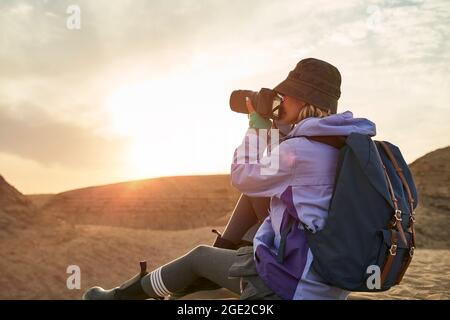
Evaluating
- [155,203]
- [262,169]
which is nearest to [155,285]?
[262,169]

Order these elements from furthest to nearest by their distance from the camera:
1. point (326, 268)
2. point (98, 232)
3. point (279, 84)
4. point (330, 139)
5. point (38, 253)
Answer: point (98, 232)
point (38, 253)
point (279, 84)
point (330, 139)
point (326, 268)

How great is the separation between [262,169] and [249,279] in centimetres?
53

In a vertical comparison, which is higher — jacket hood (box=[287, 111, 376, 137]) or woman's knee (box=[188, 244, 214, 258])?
jacket hood (box=[287, 111, 376, 137])

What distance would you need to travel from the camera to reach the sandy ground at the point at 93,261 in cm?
655

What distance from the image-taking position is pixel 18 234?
815 centimetres

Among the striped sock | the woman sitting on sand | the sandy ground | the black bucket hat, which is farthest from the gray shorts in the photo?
the sandy ground

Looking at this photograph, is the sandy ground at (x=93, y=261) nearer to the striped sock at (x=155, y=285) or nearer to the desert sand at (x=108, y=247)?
the desert sand at (x=108, y=247)

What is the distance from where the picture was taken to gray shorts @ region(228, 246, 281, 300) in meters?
2.39

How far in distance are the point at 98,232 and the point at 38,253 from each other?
189 centimetres

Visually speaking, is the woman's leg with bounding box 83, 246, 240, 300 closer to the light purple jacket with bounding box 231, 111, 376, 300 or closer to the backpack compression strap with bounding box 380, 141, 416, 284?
the light purple jacket with bounding box 231, 111, 376, 300

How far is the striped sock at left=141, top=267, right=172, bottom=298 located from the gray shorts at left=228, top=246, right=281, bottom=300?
475 millimetres

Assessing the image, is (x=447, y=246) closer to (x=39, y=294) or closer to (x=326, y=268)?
(x=39, y=294)

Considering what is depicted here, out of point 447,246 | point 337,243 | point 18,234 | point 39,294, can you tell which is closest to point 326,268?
point 337,243
